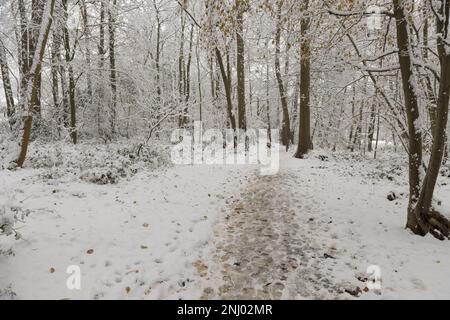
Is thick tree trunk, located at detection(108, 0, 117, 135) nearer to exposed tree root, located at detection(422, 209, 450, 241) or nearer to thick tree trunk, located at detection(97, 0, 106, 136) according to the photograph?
thick tree trunk, located at detection(97, 0, 106, 136)

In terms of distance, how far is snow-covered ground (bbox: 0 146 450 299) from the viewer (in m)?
4.27

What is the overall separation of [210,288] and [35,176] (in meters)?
6.41

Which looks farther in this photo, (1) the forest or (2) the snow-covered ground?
(1) the forest

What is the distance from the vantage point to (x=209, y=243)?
5.87m

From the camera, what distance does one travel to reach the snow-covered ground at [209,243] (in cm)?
427

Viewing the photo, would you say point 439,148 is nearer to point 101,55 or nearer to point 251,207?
point 251,207

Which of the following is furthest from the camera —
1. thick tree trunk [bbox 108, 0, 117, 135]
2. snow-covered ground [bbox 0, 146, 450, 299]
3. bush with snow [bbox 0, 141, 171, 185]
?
thick tree trunk [bbox 108, 0, 117, 135]

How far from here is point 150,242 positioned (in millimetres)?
5574

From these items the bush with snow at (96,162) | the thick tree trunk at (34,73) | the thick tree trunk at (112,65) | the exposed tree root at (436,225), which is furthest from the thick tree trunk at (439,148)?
the thick tree trunk at (112,65)

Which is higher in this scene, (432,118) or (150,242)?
(432,118)

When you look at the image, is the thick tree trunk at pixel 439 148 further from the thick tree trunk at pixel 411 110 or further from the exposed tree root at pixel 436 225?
the thick tree trunk at pixel 411 110

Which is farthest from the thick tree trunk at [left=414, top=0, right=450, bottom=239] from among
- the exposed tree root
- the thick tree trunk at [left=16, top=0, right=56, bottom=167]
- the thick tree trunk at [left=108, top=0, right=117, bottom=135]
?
the thick tree trunk at [left=108, top=0, right=117, bottom=135]

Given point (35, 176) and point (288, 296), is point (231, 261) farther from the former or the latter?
point (35, 176)
